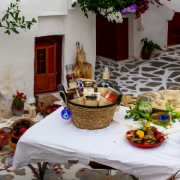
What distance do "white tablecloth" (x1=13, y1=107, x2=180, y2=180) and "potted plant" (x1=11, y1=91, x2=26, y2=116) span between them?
3.92 meters

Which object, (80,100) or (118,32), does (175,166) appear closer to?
(80,100)

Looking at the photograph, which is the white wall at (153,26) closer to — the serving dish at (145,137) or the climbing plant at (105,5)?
the climbing plant at (105,5)

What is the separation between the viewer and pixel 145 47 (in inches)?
548

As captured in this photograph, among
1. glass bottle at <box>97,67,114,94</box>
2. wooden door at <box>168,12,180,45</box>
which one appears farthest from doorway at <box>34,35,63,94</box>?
wooden door at <box>168,12,180,45</box>

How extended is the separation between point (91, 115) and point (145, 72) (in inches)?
Answer: 301

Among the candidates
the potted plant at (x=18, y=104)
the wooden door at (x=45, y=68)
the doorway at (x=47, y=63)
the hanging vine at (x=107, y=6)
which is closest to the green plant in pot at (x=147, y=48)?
the hanging vine at (x=107, y=6)

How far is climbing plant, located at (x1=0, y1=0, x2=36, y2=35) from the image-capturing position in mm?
9086

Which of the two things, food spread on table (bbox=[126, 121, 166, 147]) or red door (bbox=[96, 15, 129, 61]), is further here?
red door (bbox=[96, 15, 129, 61])

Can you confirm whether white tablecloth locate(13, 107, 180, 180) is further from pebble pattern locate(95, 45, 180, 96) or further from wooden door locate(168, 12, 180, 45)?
wooden door locate(168, 12, 180, 45)

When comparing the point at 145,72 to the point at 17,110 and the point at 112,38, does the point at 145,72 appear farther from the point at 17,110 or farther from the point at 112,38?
the point at 17,110

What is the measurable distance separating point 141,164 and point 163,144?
482mm

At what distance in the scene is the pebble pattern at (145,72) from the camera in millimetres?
11887

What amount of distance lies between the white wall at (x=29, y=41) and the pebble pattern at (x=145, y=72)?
7.23ft

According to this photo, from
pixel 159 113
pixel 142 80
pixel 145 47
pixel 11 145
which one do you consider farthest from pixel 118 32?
pixel 159 113
